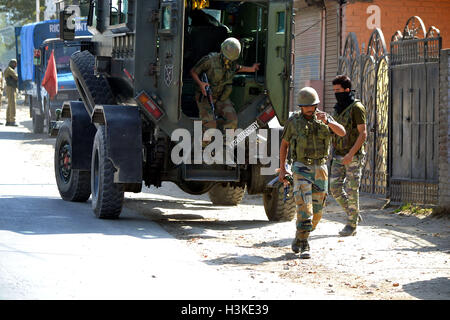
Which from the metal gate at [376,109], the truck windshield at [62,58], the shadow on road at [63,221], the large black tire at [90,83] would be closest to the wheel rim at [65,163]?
the shadow on road at [63,221]

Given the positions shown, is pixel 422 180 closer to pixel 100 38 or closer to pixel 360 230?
pixel 360 230

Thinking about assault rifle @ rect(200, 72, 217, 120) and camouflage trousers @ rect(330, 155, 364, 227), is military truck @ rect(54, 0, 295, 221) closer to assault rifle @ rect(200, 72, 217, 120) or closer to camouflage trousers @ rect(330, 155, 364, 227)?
assault rifle @ rect(200, 72, 217, 120)

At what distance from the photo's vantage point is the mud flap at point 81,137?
40.0ft

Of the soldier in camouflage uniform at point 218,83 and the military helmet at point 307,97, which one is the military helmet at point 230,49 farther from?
the military helmet at point 307,97

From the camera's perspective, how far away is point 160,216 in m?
12.0

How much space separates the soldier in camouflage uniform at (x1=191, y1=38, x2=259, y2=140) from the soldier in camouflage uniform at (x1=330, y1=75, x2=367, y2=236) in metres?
1.49

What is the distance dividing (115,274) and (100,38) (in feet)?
19.2

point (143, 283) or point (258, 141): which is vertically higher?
point (258, 141)

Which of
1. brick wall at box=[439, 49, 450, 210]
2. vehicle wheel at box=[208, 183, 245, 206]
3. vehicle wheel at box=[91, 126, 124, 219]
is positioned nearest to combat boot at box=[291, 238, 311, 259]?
vehicle wheel at box=[91, 126, 124, 219]

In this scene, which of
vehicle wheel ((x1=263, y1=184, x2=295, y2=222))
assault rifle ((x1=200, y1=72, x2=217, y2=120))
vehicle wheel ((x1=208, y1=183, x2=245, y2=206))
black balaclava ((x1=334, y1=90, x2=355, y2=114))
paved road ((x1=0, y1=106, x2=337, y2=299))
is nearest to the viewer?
paved road ((x1=0, y1=106, x2=337, y2=299))

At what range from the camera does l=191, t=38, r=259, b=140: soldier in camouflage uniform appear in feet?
36.0
